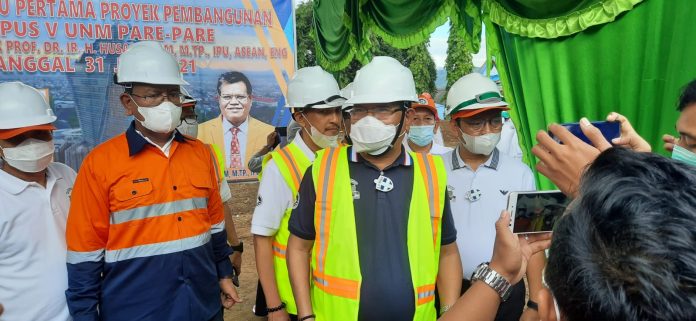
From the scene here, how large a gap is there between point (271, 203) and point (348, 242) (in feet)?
2.18

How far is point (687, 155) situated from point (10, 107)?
2638 mm

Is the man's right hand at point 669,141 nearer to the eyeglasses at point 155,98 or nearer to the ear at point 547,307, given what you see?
the ear at point 547,307

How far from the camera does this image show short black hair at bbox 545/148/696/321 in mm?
560

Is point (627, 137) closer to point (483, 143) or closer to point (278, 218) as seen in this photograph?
point (483, 143)

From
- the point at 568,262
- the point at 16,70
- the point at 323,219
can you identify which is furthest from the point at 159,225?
the point at 16,70

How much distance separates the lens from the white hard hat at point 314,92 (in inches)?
105

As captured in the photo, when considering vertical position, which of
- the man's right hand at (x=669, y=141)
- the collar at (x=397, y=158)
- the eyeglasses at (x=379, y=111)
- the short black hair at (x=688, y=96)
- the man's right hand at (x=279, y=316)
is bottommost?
the man's right hand at (x=279, y=316)

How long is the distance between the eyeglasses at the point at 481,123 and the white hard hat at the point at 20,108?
2.01 metres

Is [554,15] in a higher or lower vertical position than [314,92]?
higher

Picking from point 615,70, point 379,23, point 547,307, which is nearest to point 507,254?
point 547,307

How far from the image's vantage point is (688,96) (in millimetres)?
1673

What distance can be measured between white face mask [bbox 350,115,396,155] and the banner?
609 centimetres

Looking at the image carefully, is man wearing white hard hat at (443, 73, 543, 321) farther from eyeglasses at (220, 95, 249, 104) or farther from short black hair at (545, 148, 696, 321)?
eyeglasses at (220, 95, 249, 104)

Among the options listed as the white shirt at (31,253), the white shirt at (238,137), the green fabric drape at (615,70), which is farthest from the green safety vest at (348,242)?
the white shirt at (238,137)
